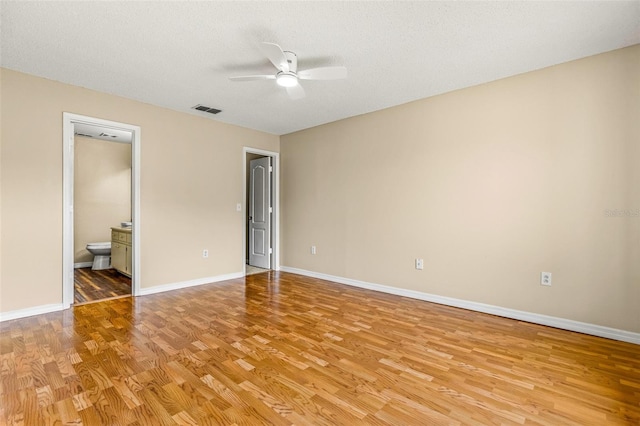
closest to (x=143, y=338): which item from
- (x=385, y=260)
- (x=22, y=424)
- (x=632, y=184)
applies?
(x=22, y=424)

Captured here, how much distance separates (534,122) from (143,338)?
413 cm

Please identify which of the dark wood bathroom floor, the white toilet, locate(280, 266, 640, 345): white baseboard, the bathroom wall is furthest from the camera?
the bathroom wall

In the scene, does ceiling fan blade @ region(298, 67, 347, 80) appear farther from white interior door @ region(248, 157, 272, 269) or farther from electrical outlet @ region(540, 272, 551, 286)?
white interior door @ region(248, 157, 272, 269)

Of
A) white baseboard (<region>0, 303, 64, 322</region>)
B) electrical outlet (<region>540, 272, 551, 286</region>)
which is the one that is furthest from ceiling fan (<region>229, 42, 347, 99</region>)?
white baseboard (<region>0, 303, 64, 322</region>)

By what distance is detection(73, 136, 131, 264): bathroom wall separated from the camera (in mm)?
5898

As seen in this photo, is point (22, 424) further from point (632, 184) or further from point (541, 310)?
point (632, 184)

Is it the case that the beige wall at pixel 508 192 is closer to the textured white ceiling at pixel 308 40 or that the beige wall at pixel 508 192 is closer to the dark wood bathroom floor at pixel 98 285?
the textured white ceiling at pixel 308 40

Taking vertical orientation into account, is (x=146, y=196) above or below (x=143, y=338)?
above

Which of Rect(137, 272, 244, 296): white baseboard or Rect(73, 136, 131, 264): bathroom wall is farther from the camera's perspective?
Rect(73, 136, 131, 264): bathroom wall

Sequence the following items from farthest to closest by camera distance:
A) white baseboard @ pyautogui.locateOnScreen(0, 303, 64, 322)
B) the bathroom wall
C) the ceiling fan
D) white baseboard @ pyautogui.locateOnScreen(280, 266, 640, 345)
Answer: the bathroom wall, white baseboard @ pyautogui.locateOnScreen(0, 303, 64, 322), white baseboard @ pyautogui.locateOnScreen(280, 266, 640, 345), the ceiling fan

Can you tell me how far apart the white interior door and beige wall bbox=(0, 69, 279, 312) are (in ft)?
1.84

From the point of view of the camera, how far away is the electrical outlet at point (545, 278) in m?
2.99

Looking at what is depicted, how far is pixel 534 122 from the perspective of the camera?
10.1ft

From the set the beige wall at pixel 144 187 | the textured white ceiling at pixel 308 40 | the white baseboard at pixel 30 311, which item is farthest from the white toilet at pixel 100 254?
the textured white ceiling at pixel 308 40
